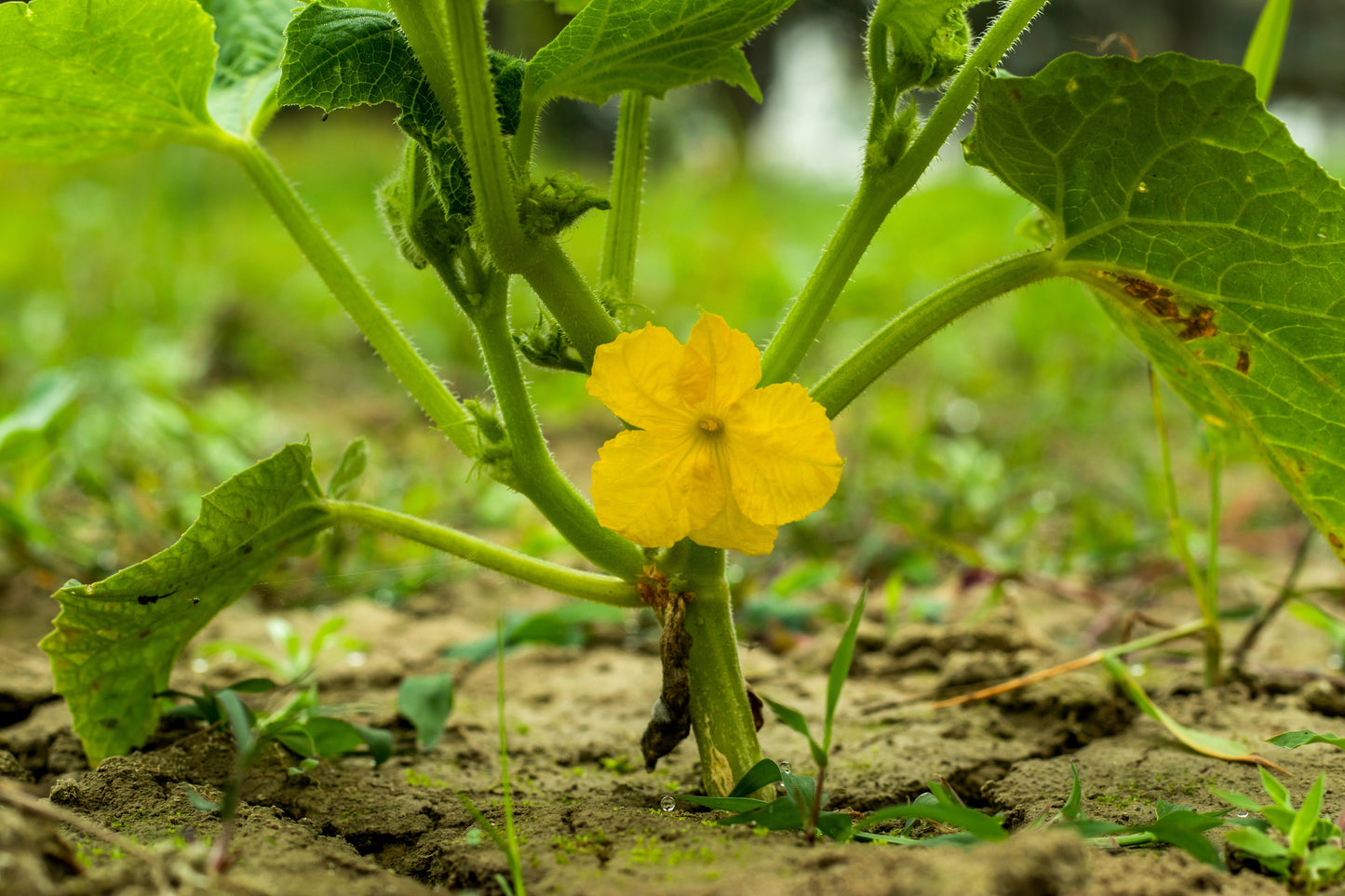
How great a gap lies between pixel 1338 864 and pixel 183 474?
3051 millimetres

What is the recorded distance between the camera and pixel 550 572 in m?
1.51

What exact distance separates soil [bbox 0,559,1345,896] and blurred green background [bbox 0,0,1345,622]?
0.89 feet

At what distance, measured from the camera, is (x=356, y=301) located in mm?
1641

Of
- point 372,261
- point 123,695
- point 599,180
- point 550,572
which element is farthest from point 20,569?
point 599,180

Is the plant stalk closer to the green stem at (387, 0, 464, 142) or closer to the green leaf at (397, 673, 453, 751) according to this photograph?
the green leaf at (397, 673, 453, 751)

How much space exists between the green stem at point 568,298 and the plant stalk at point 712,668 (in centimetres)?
32

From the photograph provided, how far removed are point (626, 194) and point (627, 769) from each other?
950 mm

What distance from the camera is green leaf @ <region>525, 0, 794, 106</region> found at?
1336 millimetres

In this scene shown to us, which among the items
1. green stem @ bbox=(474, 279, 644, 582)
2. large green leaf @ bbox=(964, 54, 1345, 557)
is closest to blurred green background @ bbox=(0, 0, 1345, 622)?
large green leaf @ bbox=(964, 54, 1345, 557)

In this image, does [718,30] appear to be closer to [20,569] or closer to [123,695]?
[123,695]

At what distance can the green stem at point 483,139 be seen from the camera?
125 cm

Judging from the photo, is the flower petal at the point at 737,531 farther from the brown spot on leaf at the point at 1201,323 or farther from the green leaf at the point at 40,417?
the green leaf at the point at 40,417

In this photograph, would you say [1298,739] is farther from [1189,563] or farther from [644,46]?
[644,46]

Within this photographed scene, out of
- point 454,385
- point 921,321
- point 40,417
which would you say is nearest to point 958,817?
point 921,321
